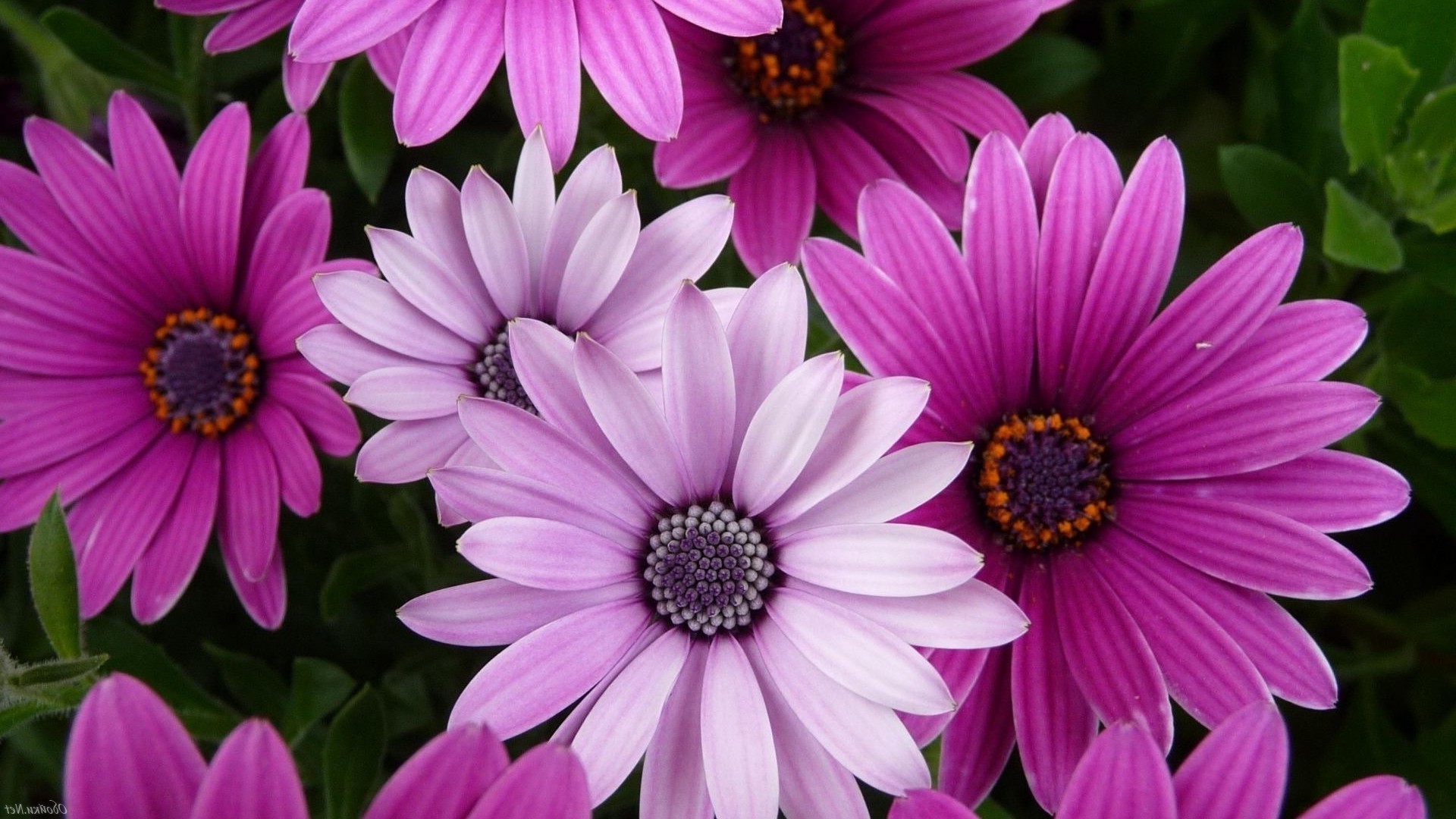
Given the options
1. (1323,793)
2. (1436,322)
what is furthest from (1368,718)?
(1436,322)

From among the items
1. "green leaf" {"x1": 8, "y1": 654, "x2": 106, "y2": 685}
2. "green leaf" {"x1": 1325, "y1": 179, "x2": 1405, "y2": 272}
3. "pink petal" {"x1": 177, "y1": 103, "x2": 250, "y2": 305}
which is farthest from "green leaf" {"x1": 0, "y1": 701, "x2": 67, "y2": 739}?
"green leaf" {"x1": 1325, "y1": 179, "x2": 1405, "y2": 272}

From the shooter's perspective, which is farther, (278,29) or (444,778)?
(278,29)

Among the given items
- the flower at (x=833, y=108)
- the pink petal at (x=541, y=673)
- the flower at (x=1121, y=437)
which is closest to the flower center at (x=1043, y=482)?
the flower at (x=1121, y=437)

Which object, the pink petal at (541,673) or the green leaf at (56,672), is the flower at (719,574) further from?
the green leaf at (56,672)

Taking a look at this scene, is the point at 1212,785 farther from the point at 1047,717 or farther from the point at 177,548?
the point at 177,548

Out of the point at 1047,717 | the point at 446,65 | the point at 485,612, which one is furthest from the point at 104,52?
the point at 1047,717

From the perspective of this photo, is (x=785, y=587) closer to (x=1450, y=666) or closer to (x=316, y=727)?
(x=316, y=727)

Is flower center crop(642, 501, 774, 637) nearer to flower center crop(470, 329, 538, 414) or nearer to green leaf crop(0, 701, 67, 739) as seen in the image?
flower center crop(470, 329, 538, 414)
